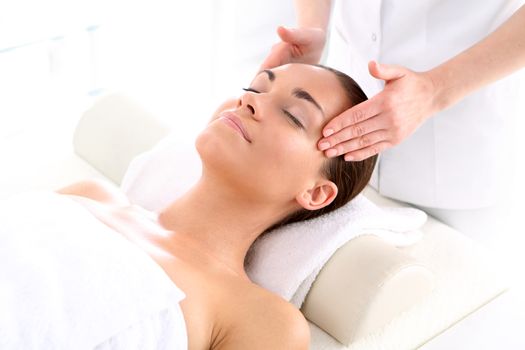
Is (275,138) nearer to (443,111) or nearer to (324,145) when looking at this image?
(324,145)

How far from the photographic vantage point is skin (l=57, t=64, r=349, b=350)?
5.34 feet

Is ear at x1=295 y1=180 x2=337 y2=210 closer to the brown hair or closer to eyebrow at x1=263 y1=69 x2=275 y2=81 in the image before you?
the brown hair

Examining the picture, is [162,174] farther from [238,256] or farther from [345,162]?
[345,162]

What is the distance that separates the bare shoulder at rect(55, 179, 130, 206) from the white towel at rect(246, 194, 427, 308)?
1.13ft

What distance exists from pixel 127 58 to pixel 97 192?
1.66 metres

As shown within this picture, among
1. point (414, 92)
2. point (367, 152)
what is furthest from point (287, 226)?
point (414, 92)

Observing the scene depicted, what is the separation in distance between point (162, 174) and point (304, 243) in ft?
1.53

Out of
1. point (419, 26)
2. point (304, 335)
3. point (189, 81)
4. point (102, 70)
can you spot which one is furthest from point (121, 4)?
point (304, 335)

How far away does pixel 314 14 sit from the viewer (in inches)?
86.9

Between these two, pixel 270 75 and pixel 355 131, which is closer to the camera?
pixel 355 131

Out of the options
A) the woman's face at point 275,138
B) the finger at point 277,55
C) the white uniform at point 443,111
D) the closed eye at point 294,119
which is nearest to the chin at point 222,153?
the woman's face at point 275,138

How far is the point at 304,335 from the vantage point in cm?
163

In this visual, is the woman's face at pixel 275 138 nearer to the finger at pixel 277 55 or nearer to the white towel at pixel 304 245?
the white towel at pixel 304 245

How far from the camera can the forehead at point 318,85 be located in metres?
1.77
